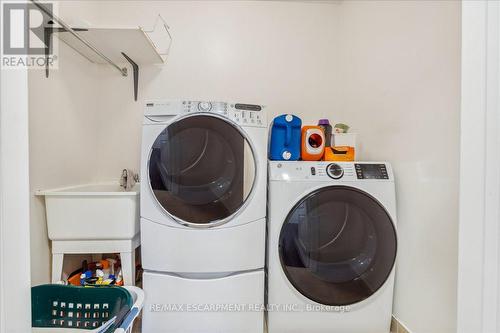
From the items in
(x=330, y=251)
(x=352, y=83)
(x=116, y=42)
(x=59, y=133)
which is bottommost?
(x=330, y=251)

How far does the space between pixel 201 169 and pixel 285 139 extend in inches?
19.2

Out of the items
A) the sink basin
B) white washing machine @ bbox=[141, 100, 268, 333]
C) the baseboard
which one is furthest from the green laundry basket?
the baseboard

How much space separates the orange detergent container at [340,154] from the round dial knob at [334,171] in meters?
0.13

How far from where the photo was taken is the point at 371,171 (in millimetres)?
1185

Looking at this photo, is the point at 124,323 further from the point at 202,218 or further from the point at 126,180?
the point at 126,180

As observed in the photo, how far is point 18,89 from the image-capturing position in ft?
1.49

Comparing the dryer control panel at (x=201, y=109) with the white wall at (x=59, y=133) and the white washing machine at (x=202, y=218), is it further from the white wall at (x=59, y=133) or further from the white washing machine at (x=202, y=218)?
the white wall at (x=59, y=133)

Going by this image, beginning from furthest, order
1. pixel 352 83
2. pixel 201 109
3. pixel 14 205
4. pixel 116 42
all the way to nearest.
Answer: pixel 352 83, pixel 116 42, pixel 201 109, pixel 14 205

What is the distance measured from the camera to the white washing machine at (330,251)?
114cm

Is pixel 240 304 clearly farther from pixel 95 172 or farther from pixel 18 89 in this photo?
pixel 95 172

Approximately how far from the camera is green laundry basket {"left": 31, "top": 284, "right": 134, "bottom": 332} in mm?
1004

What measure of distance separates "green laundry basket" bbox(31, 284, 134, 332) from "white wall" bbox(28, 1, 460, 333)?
37.3 inches

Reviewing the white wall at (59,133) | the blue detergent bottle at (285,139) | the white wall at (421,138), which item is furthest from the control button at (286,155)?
the white wall at (59,133)

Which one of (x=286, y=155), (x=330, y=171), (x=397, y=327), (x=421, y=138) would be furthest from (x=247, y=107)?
(x=397, y=327)
